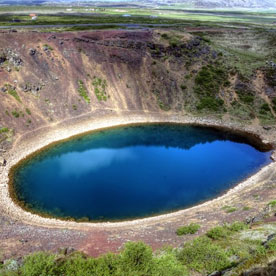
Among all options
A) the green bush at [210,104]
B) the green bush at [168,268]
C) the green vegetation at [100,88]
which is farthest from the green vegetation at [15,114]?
the green bush at [168,268]

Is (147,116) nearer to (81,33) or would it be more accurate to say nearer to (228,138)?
(228,138)

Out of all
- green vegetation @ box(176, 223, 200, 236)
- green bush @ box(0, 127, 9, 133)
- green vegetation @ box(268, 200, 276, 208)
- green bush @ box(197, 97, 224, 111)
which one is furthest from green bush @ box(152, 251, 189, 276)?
green bush @ box(197, 97, 224, 111)

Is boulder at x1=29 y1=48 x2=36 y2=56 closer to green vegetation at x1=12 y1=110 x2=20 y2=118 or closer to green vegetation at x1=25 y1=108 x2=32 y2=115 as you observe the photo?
green vegetation at x1=25 y1=108 x2=32 y2=115

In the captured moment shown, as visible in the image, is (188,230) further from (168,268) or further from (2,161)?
(2,161)

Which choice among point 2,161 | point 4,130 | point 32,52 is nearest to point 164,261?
point 2,161

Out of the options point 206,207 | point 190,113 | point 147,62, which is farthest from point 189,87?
point 206,207
